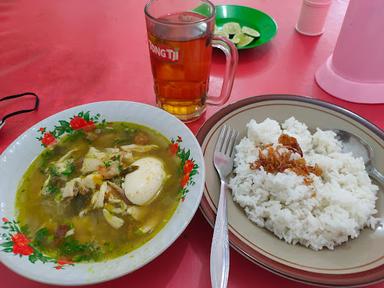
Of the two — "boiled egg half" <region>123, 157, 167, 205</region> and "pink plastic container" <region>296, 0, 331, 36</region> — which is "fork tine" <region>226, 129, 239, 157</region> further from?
"pink plastic container" <region>296, 0, 331, 36</region>

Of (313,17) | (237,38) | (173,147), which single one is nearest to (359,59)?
(313,17)

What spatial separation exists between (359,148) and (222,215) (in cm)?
52

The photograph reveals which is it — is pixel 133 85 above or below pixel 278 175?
below

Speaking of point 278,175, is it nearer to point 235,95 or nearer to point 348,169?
point 348,169

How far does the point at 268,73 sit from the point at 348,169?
650 mm

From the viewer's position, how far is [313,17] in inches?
63.6

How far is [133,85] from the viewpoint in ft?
4.68

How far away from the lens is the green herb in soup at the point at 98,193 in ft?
2.55

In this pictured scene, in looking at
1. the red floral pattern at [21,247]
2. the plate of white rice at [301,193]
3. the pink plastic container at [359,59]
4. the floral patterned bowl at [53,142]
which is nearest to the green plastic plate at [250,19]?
Answer: the pink plastic container at [359,59]

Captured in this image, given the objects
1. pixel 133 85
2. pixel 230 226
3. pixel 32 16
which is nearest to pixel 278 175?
pixel 230 226

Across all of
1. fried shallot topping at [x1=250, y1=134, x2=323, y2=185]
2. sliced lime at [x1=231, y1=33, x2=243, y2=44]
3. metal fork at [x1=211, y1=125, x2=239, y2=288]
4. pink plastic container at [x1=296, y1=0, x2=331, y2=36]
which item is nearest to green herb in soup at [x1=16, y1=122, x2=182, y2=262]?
metal fork at [x1=211, y1=125, x2=239, y2=288]

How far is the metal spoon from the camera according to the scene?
3.18ft

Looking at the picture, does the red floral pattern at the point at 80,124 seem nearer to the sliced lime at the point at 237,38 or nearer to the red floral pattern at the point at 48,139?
the red floral pattern at the point at 48,139

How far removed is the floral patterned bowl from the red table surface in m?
0.17
